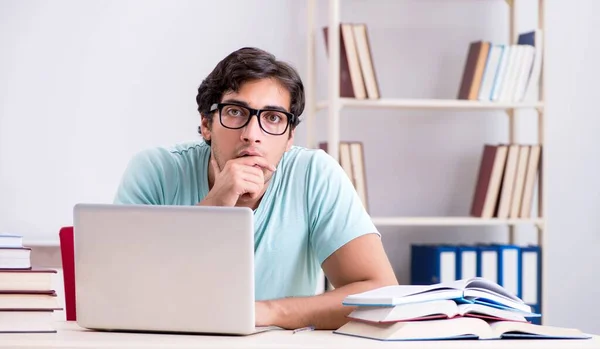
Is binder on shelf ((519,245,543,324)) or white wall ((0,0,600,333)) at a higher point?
white wall ((0,0,600,333))

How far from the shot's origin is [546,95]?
3.22 metres

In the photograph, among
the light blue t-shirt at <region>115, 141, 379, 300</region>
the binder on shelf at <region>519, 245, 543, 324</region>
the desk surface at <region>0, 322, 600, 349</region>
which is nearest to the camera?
the desk surface at <region>0, 322, 600, 349</region>

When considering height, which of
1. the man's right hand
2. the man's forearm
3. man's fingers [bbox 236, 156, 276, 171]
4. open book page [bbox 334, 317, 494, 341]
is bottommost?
the man's forearm

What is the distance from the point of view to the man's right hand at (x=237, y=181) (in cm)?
178

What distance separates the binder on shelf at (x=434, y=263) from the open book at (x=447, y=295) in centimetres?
171

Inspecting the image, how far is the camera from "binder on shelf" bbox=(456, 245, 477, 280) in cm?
311

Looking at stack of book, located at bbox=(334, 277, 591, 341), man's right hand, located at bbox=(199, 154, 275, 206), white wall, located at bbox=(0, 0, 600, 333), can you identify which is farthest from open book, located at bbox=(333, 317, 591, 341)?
white wall, located at bbox=(0, 0, 600, 333)

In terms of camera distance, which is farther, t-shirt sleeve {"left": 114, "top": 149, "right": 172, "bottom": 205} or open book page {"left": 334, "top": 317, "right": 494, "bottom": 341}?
t-shirt sleeve {"left": 114, "top": 149, "right": 172, "bottom": 205}

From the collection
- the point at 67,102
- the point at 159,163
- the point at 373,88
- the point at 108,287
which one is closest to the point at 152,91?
the point at 67,102

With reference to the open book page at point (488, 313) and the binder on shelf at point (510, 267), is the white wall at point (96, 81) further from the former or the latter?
the open book page at point (488, 313)

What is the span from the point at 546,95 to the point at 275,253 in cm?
171

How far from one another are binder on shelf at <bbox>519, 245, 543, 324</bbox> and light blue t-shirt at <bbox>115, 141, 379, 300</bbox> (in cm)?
144

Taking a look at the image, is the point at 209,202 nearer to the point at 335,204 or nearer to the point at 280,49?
the point at 335,204

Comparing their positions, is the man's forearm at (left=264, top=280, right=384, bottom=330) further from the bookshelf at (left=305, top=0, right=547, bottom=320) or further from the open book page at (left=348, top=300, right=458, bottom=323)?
the bookshelf at (left=305, top=0, right=547, bottom=320)
